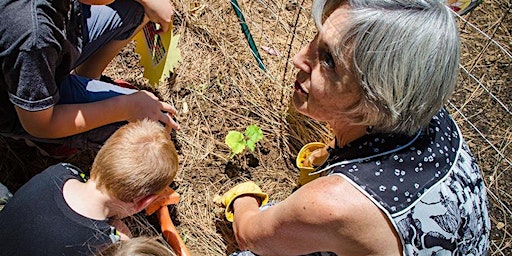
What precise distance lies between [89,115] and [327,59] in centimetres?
83

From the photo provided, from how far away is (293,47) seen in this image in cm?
281

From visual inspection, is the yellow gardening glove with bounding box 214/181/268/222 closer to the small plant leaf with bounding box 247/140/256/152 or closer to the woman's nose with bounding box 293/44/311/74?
the small plant leaf with bounding box 247/140/256/152

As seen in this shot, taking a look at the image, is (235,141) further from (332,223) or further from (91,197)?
(332,223)

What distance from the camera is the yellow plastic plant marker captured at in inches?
84.7

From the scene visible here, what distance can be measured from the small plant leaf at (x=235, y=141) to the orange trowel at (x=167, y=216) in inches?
12.4

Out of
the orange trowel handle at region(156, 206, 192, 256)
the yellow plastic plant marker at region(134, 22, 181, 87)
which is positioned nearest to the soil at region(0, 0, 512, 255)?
the orange trowel handle at region(156, 206, 192, 256)

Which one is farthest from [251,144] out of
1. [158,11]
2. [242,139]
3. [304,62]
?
[304,62]

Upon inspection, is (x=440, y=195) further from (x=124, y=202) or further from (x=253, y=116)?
(x=253, y=116)

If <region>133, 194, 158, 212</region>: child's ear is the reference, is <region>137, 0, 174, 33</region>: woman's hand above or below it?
above

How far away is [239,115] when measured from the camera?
253 centimetres

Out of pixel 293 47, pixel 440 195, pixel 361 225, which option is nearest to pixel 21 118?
pixel 361 225

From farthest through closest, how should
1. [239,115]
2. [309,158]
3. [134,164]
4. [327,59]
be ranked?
[239,115] < [309,158] < [134,164] < [327,59]

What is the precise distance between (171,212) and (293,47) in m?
1.07

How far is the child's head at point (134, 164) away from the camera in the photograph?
166cm
